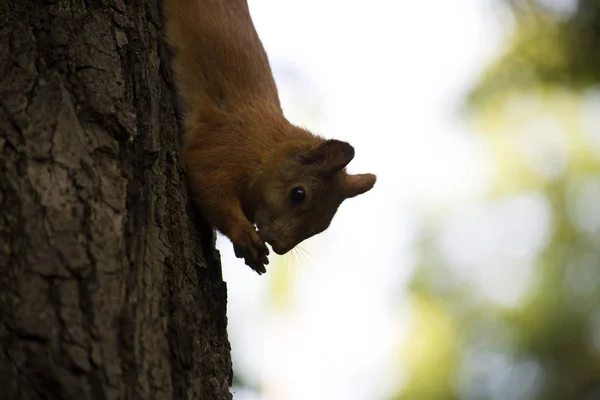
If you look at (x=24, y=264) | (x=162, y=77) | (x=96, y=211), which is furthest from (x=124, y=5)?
(x=24, y=264)

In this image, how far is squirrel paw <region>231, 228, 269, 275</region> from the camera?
3.21 metres

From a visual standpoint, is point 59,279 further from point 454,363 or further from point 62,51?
point 454,363

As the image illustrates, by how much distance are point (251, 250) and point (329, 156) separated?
66 centimetres

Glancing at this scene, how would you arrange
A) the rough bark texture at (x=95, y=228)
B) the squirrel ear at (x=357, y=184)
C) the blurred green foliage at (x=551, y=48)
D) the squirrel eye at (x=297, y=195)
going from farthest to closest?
the blurred green foliage at (x=551, y=48) < the squirrel ear at (x=357, y=184) < the squirrel eye at (x=297, y=195) < the rough bark texture at (x=95, y=228)

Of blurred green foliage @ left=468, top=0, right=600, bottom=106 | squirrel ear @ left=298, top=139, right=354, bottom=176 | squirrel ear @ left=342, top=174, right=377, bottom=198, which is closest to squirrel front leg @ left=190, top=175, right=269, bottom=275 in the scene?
squirrel ear @ left=298, top=139, right=354, bottom=176

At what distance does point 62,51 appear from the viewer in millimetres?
2438

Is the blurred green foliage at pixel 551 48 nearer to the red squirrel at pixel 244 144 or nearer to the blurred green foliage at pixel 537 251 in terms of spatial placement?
the blurred green foliage at pixel 537 251

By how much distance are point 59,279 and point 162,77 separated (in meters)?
1.26

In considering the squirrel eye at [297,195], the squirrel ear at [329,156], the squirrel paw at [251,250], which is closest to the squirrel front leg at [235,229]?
the squirrel paw at [251,250]

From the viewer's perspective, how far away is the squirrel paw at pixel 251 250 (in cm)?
321

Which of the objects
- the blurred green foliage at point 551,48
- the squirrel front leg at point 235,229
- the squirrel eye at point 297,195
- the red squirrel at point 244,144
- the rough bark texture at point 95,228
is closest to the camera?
the rough bark texture at point 95,228

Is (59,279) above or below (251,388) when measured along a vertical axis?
below

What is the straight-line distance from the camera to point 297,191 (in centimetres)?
359

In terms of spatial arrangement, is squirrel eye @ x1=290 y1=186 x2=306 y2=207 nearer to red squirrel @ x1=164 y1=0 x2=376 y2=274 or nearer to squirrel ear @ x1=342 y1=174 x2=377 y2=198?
red squirrel @ x1=164 y1=0 x2=376 y2=274
